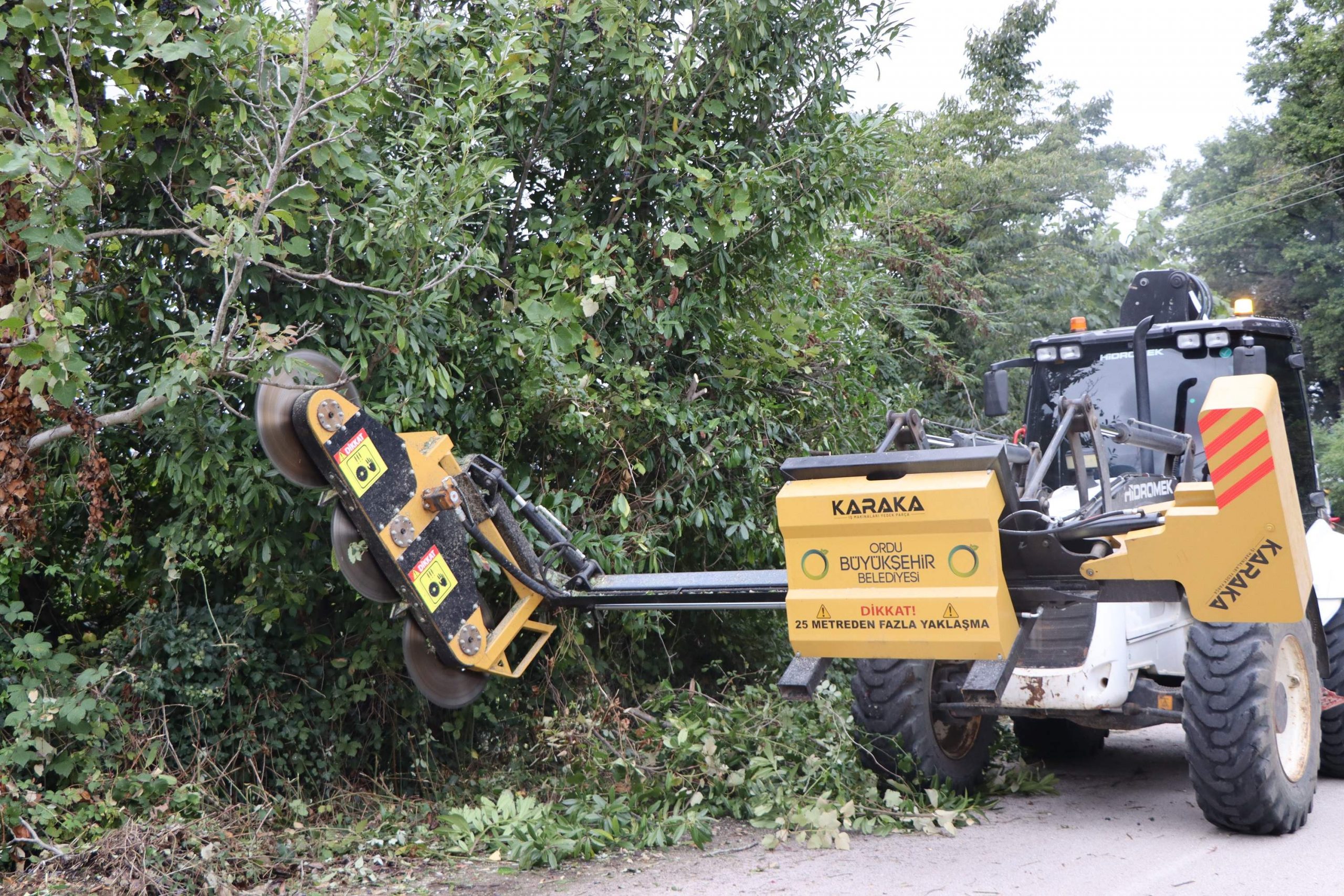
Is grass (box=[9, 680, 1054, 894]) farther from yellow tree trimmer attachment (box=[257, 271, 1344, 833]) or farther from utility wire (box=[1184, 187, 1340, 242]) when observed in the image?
utility wire (box=[1184, 187, 1340, 242])

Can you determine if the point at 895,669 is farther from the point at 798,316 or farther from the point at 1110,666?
the point at 798,316

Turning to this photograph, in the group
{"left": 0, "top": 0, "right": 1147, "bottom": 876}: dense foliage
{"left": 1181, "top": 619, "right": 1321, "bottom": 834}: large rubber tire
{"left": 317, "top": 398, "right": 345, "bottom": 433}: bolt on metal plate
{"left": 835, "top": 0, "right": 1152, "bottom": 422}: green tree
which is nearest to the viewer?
{"left": 317, "top": 398, "right": 345, "bottom": 433}: bolt on metal plate

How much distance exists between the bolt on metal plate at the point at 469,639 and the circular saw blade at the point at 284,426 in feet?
2.62

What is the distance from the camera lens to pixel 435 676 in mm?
4426

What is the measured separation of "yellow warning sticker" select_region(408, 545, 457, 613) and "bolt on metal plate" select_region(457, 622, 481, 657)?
6.5 inches

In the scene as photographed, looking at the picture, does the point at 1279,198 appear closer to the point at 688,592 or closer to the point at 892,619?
the point at 688,592

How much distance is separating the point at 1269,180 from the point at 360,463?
35.0 meters

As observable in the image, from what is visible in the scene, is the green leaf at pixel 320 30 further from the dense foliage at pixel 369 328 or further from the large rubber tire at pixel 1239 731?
the large rubber tire at pixel 1239 731

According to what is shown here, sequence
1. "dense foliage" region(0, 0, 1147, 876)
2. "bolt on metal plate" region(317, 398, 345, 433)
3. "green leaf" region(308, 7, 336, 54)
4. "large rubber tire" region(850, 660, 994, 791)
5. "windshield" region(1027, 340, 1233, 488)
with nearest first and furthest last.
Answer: "bolt on metal plate" region(317, 398, 345, 433)
"green leaf" region(308, 7, 336, 54)
"dense foliage" region(0, 0, 1147, 876)
"large rubber tire" region(850, 660, 994, 791)
"windshield" region(1027, 340, 1233, 488)

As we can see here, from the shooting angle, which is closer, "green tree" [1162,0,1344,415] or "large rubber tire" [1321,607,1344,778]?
"large rubber tire" [1321,607,1344,778]

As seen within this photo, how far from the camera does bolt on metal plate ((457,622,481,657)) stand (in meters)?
4.36

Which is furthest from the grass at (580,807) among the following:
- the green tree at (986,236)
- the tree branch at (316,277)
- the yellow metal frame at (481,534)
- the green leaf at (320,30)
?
the green tree at (986,236)

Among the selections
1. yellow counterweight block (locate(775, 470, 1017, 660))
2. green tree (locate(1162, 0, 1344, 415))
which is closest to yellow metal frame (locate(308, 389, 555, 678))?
yellow counterweight block (locate(775, 470, 1017, 660))

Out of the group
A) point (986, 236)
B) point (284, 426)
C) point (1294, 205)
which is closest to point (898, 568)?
point (284, 426)
